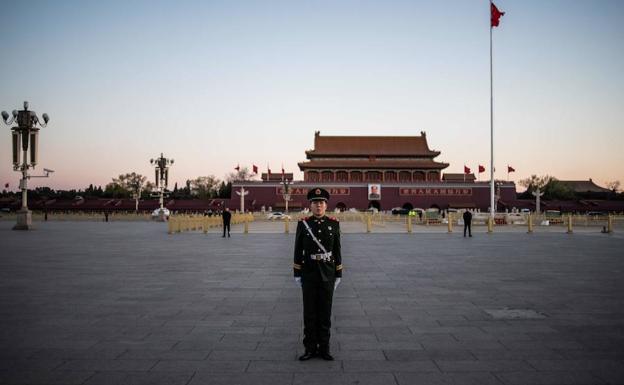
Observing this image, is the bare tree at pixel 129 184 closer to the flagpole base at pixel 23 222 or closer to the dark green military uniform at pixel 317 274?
the flagpole base at pixel 23 222

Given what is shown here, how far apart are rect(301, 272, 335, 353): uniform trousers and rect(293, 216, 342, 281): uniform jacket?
0.17ft

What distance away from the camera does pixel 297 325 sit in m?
4.60

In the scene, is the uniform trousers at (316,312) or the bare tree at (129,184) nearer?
the uniform trousers at (316,312)

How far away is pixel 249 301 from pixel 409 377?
9.75 ft

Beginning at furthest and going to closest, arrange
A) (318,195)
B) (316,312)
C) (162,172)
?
1. (162,172)
2. (318,195)
3. (316,312)

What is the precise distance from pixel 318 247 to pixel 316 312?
1.76 ft

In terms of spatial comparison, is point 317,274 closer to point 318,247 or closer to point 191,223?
point 318,247

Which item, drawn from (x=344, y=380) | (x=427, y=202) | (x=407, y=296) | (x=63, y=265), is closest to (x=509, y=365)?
(x=344, y=380)

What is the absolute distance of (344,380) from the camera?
125 inches

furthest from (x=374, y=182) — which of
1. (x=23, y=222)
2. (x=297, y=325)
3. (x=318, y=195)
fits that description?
(x=318, y=195)

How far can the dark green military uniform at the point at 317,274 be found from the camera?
11.9 feet

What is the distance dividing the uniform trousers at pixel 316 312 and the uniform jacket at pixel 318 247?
5cm

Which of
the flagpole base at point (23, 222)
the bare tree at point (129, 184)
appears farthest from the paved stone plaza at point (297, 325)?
the bare tree at point (129, 184)

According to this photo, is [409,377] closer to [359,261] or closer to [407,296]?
[407,296]
